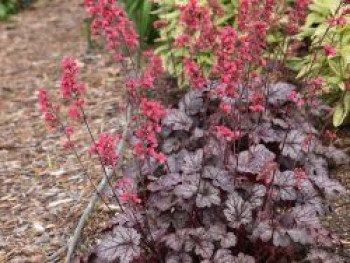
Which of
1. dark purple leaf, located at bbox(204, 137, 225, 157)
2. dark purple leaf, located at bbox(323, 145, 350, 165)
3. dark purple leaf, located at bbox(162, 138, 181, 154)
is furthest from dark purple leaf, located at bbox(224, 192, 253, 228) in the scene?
dark purple leaf, located at bbox(323, 145, 350, 165)

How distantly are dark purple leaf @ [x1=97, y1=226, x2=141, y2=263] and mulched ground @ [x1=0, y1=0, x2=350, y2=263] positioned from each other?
29.6 inches

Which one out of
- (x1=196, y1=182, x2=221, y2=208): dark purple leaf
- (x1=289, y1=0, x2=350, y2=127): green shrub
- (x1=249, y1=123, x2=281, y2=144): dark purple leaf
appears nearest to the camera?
(x1=196, y1=182, x2=221, y2=208): dark purple leaf

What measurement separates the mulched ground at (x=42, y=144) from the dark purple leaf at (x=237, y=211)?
79 cm

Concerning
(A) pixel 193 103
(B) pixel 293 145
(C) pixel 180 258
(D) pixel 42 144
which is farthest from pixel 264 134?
(D) pixel 42 144

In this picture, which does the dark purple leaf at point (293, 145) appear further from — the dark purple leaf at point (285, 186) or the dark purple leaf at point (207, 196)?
the dark purple leaf at point (207, 196)

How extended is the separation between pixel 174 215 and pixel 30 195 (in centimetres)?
147

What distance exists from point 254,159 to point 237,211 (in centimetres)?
43

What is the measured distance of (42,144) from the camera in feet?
15.4

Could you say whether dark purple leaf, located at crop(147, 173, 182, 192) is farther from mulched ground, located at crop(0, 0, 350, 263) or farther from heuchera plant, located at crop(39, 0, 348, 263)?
mulched ground, located at crop(0, 0, 350, 263)

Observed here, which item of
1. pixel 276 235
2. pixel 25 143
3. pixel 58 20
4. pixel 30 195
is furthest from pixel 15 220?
pixel 58 20

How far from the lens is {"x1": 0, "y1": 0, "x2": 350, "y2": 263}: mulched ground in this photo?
355cm

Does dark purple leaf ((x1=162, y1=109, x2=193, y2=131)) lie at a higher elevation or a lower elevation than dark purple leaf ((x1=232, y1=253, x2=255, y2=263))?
higher

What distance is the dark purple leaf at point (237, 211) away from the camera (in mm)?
2680

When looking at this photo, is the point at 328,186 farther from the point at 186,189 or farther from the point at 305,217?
the point at 186,189
